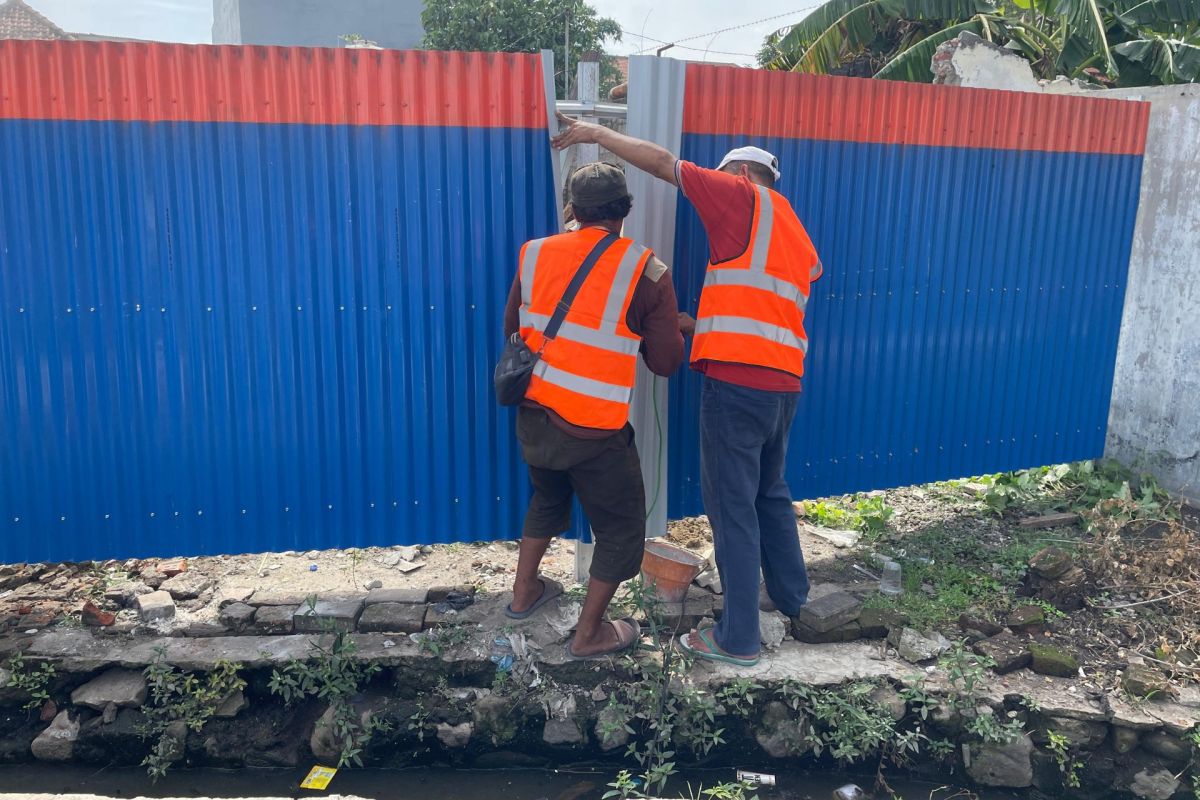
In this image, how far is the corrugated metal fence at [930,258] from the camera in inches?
159

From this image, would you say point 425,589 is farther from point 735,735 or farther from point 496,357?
point 735,735

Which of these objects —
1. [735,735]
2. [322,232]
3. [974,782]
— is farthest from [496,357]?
[974,782]

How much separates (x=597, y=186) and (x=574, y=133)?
0.46m

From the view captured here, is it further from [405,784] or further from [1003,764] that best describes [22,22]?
[1003,764]

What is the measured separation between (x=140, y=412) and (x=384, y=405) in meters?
0.95

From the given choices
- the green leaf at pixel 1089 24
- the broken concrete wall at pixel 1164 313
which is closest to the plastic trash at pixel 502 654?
the broken concrete wall at pixel 1164 313

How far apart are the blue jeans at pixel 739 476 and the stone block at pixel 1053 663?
1176mm

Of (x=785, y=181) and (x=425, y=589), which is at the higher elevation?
(x=785, y=181)

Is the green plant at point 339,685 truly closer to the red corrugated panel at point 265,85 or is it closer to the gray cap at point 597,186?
the gray cap at point 597,186

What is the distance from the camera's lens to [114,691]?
336 centimetres

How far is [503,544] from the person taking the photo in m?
4.53

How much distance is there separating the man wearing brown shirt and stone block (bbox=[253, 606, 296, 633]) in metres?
1.19

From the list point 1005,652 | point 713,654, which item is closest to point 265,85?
point 713,654

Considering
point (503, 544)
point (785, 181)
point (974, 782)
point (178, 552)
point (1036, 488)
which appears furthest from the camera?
point (1036, 488)
